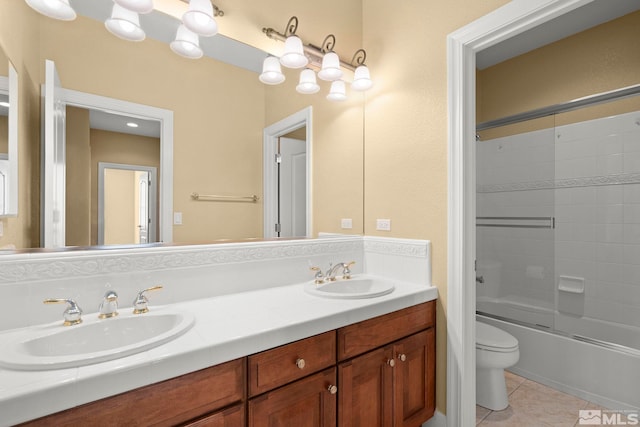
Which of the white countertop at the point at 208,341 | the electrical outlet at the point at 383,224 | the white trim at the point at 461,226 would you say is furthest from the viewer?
the electrical outlet at the point at 383,224

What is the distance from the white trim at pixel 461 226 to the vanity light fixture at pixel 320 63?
1.81 ft

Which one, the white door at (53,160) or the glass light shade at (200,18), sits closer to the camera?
the white door at (53,160)

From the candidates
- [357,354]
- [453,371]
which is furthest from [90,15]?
[453,371]

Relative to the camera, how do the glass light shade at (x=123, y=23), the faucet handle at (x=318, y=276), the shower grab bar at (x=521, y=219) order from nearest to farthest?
the glass light shade at (x=123, y=23), the faucet handle at (x=318, y=276), the shower grab bar at (x=521, y=219)

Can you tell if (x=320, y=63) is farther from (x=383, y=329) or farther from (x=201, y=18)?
(x=383, y=329)

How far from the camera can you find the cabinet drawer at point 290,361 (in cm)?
98

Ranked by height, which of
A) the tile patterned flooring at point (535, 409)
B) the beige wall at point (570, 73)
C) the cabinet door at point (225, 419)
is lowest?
the tile patterned flooring at point (535, 409)

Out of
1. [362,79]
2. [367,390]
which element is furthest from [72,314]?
[362,79]

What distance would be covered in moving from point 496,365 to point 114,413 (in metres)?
1.95

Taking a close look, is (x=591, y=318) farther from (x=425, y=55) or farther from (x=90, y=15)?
(x=90, y=15)

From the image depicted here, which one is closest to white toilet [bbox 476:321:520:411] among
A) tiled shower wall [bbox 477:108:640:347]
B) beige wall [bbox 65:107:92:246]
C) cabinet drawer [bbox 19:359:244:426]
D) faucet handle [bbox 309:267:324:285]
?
tiled shower wall [bbox 477:108:640:347]

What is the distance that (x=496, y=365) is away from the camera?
187 centimetres

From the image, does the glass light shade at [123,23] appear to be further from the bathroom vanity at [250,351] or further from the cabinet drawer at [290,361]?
the cabinet drawer at [290,361]

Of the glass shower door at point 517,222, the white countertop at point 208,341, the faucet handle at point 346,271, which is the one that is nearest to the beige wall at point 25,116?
the white countertop at point 208,341
